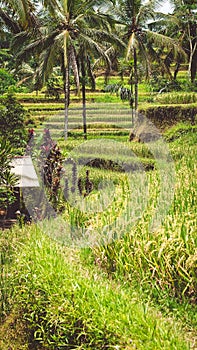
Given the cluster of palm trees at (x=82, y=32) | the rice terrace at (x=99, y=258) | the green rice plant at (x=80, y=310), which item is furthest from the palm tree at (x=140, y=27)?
the green rice plant at (x=80, y=310)

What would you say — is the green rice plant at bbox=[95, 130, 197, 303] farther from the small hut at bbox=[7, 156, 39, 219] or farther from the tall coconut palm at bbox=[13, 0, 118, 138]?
the tall coconut palm at bbox=[13, 0, 118, 138]

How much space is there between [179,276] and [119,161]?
651cm

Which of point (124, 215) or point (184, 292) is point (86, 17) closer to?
point (124, 215)

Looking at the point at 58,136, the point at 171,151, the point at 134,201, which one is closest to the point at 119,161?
the point at 171,151

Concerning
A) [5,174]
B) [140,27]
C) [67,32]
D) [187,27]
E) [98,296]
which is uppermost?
[187,27]

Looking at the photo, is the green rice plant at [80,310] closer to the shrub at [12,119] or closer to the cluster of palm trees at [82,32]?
the cluster of palm trees at [82,32]

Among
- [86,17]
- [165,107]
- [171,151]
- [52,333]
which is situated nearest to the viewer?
[52,333]

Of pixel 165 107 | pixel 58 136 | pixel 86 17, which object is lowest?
pixel 58 136

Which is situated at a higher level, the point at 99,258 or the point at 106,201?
the point at 106,201

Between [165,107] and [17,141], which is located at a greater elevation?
[165,107]

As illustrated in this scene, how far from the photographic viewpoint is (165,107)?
38.9 feet

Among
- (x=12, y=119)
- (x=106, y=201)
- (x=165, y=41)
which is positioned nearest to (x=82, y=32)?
(x=165, y=41)

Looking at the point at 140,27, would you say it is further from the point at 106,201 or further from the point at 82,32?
the point at 106,201

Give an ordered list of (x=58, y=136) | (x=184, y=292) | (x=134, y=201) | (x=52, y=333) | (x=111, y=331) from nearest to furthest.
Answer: (x=111, y=331), (x=52, y=333), (x=184, y=292), (x=134, y=201), (x=58, y=136)
